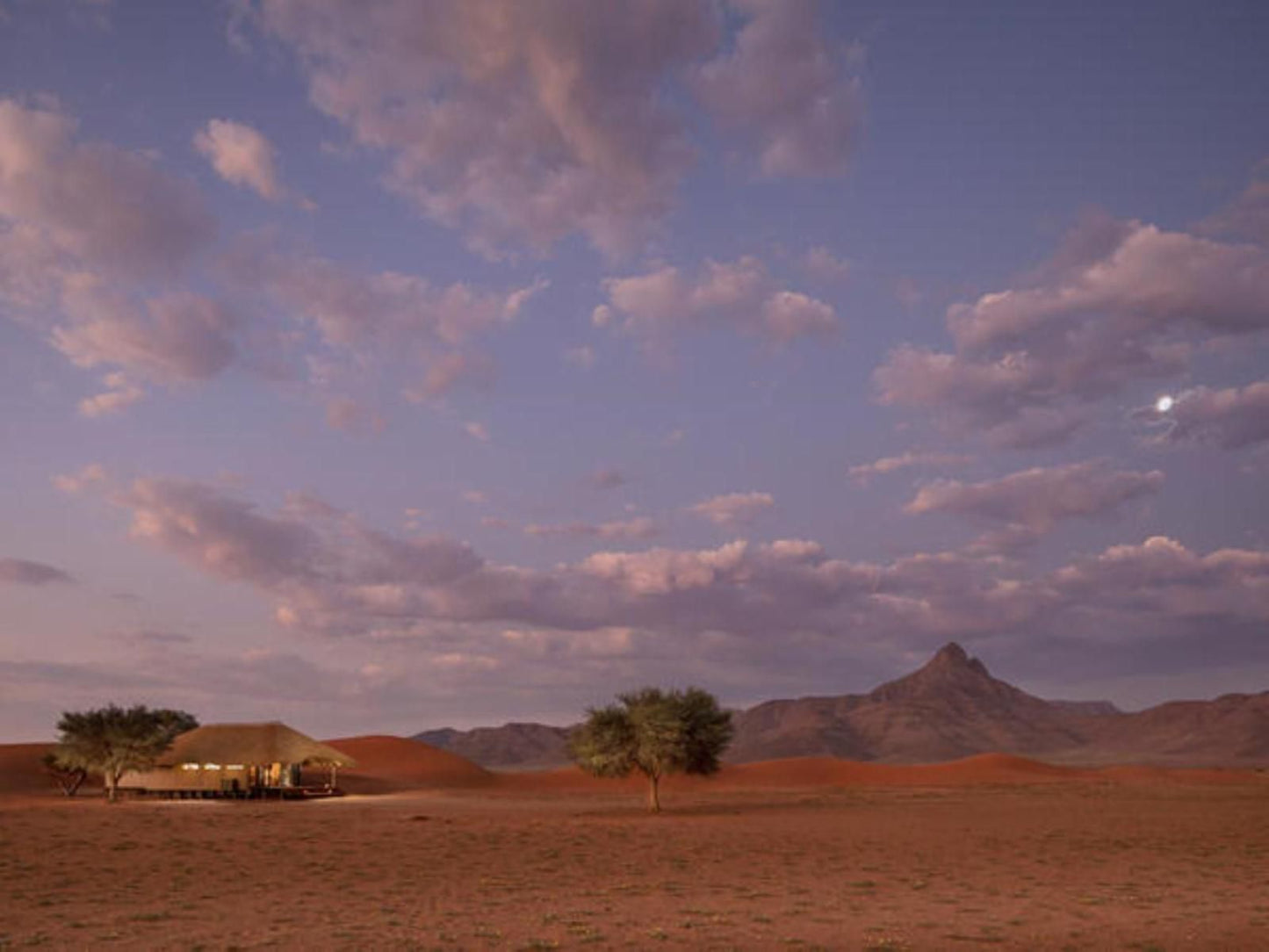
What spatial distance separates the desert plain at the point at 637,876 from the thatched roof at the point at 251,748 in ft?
36.6

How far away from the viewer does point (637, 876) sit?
93.7 feet

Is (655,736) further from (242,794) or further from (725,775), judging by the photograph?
(725,775)

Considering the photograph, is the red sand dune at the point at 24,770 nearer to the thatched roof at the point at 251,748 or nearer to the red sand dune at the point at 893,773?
the thatched roof at the point at 251,748

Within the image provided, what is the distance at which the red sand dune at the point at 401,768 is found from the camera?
9662 cm

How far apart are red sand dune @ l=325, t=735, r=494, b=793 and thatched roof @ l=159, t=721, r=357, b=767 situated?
13525 millimetres

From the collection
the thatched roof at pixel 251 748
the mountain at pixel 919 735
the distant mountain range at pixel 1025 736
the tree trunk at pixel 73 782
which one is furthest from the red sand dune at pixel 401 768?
the mountain at pixel 919 735

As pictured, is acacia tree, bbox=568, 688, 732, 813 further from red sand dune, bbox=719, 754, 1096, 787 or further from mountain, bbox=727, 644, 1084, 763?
mountain, bbox=727, 644, 1084, 763

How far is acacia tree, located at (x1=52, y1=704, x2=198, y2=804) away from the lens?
2702 inches

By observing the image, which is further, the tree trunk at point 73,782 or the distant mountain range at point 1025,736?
the distant mountain range at point 1025,736

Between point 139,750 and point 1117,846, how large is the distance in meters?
56.5

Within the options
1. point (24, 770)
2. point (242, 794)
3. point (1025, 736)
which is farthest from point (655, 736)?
point (1025, 736)

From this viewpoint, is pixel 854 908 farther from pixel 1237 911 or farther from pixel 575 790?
pixel 575 790

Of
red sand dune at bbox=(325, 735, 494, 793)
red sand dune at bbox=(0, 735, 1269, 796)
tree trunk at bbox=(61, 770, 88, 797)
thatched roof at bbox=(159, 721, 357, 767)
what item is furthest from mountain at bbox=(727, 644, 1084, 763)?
tree trunk at bbox=(61, 770, 88, 797)

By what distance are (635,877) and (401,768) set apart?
8869cm
